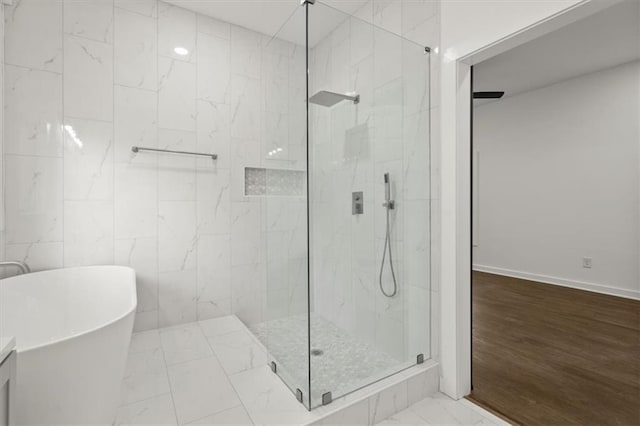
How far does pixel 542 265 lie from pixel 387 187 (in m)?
3.96

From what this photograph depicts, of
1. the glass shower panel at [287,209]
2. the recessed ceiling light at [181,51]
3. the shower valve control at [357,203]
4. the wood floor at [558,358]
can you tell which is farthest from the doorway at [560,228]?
the recessed ceiling light at [181,51]

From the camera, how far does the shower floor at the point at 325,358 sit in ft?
5.39

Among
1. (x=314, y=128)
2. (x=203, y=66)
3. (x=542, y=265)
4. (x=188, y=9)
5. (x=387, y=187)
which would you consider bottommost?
(x=542, y=265)

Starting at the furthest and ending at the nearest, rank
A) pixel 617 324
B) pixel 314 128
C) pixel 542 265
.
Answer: pixel 542 265 → pixel 617 324 → pixel 314 128

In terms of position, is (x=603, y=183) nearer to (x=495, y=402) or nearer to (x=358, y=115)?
(x=495, y=402)

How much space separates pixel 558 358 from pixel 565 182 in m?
2.96

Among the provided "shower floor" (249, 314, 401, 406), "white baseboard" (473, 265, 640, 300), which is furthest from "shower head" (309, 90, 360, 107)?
"white baseboard" (473, 265, 640, 300)

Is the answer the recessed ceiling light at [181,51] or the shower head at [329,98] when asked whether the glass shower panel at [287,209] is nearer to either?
the shower head at [329,98]

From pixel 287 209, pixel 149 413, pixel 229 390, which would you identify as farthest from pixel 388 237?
pixel 149 413

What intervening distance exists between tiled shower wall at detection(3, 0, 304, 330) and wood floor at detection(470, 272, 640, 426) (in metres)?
1.73

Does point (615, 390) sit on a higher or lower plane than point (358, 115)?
lower

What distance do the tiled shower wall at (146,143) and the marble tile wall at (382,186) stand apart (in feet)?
1.19

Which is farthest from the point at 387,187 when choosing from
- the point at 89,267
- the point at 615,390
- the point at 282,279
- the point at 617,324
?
the point at 617,324

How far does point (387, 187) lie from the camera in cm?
198
